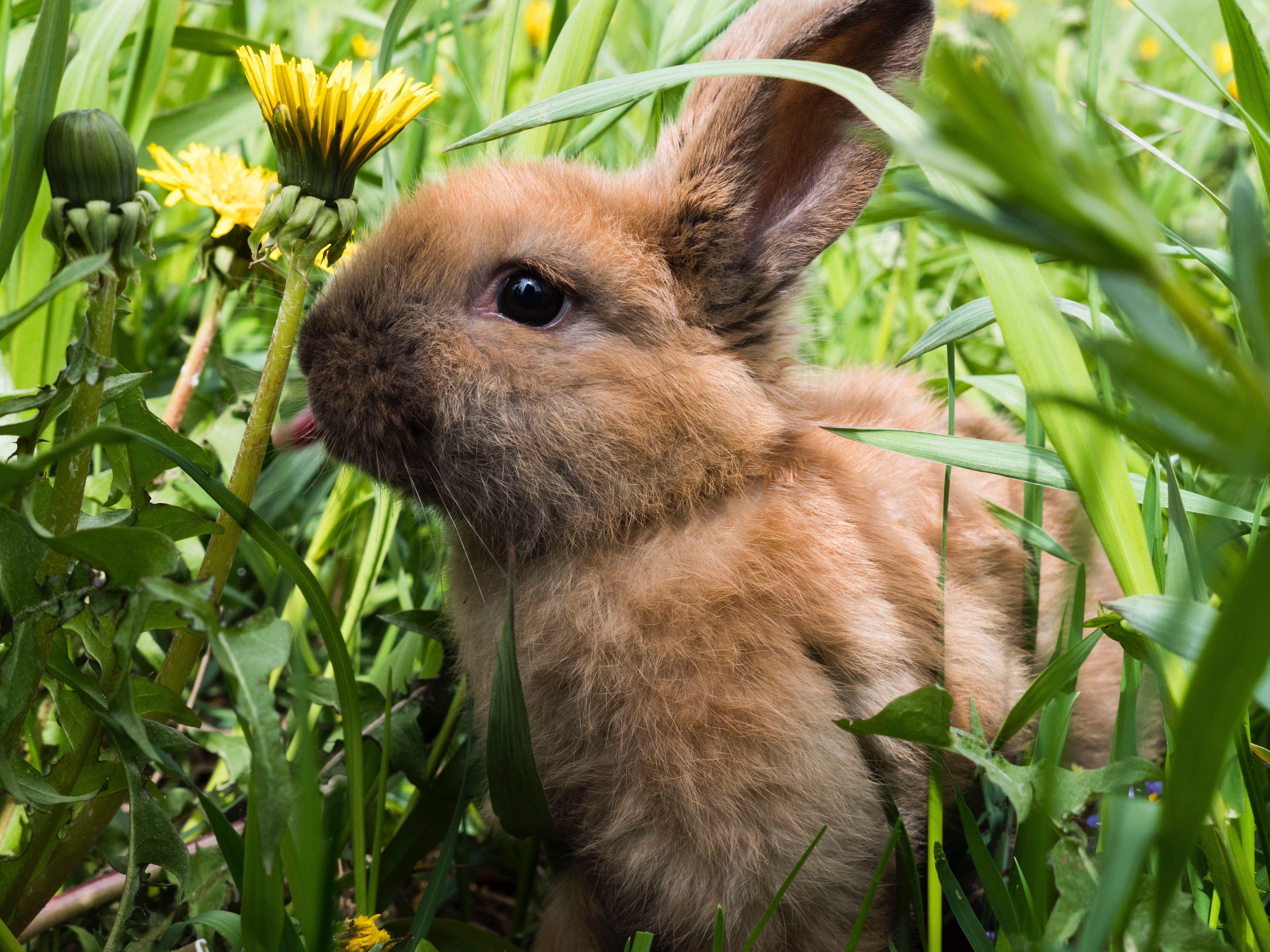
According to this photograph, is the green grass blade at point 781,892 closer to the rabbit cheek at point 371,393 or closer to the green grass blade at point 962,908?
the green grass blade at point 962,908

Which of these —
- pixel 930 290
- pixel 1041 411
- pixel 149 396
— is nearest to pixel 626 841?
pixel 1041 411

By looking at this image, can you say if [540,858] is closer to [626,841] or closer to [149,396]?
[626,841]

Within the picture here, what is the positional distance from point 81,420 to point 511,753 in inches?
31.5

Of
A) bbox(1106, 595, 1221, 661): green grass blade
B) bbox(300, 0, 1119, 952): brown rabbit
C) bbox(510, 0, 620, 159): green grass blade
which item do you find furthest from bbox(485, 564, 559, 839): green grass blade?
bbox(510, 0, 620, 159): green grass blade

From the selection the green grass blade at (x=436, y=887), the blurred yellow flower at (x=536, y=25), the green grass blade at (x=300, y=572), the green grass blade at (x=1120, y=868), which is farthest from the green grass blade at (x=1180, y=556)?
the blurred yellow flower at (x=536, y=25)

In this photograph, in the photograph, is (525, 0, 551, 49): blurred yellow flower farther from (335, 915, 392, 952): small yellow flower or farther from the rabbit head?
(335, 915, 392, 952): small yellow flower

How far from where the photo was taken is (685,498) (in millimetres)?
1819

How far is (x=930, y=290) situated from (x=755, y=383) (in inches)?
77.3

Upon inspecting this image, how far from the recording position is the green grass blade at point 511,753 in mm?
1500

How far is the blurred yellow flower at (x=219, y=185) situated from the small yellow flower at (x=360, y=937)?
135 cm

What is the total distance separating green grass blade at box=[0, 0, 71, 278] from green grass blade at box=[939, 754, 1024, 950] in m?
1.55

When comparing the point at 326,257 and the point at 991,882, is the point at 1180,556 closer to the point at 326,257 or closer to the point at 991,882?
the point at 991,882

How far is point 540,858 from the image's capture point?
2.13 m

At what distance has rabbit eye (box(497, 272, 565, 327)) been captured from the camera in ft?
6.03
